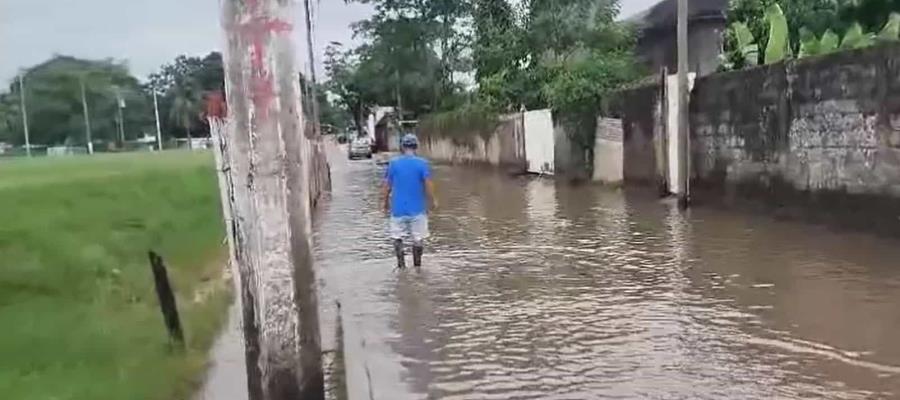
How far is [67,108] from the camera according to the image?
300 feet

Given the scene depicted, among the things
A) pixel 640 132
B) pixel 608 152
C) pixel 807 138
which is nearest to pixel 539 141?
pixel 608 152

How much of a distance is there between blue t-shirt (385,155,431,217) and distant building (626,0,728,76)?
76.7 feet

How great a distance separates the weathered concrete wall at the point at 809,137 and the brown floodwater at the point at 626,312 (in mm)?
537

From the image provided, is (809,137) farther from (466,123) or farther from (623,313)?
(466,123)

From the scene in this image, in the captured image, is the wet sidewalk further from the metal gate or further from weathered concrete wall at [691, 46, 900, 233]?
the metal gate

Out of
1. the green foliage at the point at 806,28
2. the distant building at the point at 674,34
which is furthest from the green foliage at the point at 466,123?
the green foliage at the point at 806,28

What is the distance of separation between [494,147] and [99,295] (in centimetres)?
2745

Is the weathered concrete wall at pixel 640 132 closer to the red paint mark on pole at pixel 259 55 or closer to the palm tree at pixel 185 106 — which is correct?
the red paint mark on pole at pixel 259 55

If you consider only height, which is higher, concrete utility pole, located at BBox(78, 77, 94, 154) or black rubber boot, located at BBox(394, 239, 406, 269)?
concrete utility pole, located at BBox(78, 77, 94, 154)

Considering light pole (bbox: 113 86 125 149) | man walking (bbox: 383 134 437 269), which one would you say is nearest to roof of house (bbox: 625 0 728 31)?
man walking (bbox: 383 134 437 269)

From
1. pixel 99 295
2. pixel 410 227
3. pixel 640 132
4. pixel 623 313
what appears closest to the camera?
pixel 623 313

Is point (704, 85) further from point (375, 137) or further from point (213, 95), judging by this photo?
point (375, 137)

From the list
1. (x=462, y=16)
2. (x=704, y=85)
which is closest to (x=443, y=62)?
(x=462, y=16)

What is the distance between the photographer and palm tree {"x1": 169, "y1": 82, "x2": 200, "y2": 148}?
8562 cm
